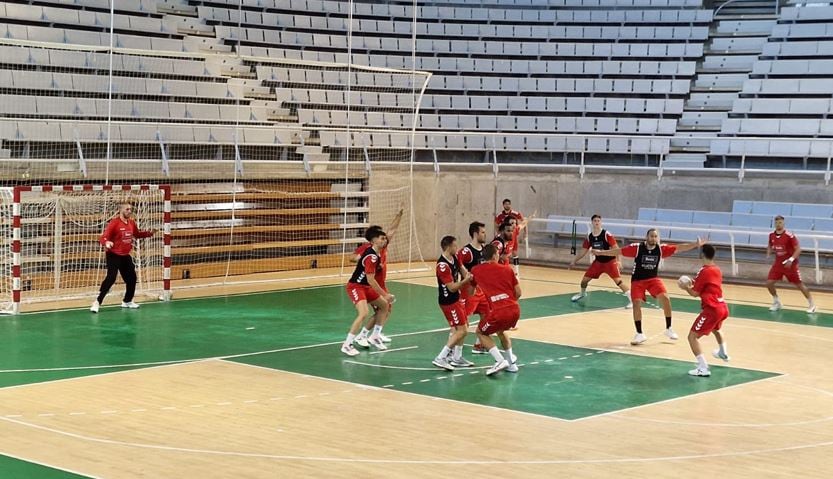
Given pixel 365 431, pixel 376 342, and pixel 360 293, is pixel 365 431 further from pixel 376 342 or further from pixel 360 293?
pixel 376 342

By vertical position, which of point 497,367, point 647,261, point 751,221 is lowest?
point 497,367

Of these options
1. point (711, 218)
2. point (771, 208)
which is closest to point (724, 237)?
point (711, 218)

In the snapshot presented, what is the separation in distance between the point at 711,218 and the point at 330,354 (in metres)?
14.0

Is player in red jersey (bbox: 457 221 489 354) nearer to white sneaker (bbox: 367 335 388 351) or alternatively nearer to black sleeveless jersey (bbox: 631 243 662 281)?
white sneaker (bbox: 367 335 388 351)

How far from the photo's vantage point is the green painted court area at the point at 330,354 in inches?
537

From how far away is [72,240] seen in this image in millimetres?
21891

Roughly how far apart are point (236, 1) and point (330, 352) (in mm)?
19927

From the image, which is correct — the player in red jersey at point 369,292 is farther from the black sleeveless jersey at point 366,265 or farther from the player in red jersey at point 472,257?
the player in red jersey at point 472,257

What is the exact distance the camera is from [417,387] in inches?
542

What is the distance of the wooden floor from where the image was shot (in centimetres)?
1002

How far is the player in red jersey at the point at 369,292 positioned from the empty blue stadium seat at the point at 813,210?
539 inches

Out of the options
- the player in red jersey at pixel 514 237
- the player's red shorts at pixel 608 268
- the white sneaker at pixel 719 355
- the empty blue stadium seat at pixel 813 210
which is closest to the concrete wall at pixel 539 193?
the empty blue stadium seat at pixel 813 210

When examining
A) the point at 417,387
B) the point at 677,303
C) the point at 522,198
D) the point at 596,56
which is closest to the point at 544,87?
the point at 596,56

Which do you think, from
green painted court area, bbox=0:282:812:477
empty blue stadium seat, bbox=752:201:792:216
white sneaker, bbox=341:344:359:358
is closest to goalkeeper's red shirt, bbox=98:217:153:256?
green painted court area, bbox=0:282:812:477
